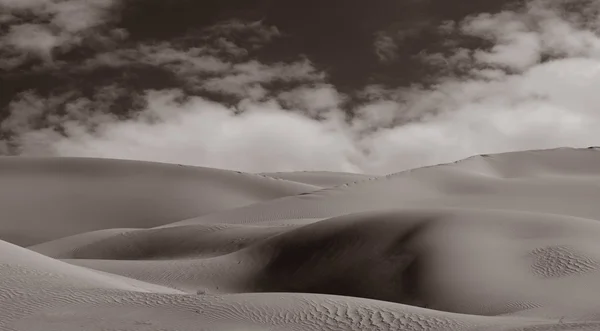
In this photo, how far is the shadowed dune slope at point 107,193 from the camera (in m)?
54.4

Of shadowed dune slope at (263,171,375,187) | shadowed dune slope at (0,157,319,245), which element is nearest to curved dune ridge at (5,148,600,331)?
shadowed dune slope at (0,157,319,245)

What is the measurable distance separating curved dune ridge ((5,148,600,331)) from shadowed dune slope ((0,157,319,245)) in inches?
782

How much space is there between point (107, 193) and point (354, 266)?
46130mm

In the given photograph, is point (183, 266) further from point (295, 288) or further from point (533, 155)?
point (533, 155)

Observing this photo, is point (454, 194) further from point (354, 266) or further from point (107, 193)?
point (107, 193)

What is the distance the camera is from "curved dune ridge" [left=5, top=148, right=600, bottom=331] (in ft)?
32.1

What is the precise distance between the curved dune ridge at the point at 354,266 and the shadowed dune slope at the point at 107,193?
19.9m

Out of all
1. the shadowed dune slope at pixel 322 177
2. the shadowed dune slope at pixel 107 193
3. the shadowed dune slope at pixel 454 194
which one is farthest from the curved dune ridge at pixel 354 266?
the shadowed dune slope at pixel 322 177

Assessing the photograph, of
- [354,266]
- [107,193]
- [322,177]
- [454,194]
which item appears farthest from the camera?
[322,177]

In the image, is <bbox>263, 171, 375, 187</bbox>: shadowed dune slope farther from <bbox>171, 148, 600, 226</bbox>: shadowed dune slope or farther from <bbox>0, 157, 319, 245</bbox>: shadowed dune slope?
<bbox>171, 148, 600, 226</bbox>: shadowed dune slope

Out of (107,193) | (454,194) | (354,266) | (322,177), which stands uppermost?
(322,177)

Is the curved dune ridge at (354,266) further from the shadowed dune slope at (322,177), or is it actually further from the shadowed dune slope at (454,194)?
the shadowed dune slope at (322,177)

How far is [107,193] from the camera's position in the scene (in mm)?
61125

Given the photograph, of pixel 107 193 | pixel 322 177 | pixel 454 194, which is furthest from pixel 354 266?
pixel 322 177
